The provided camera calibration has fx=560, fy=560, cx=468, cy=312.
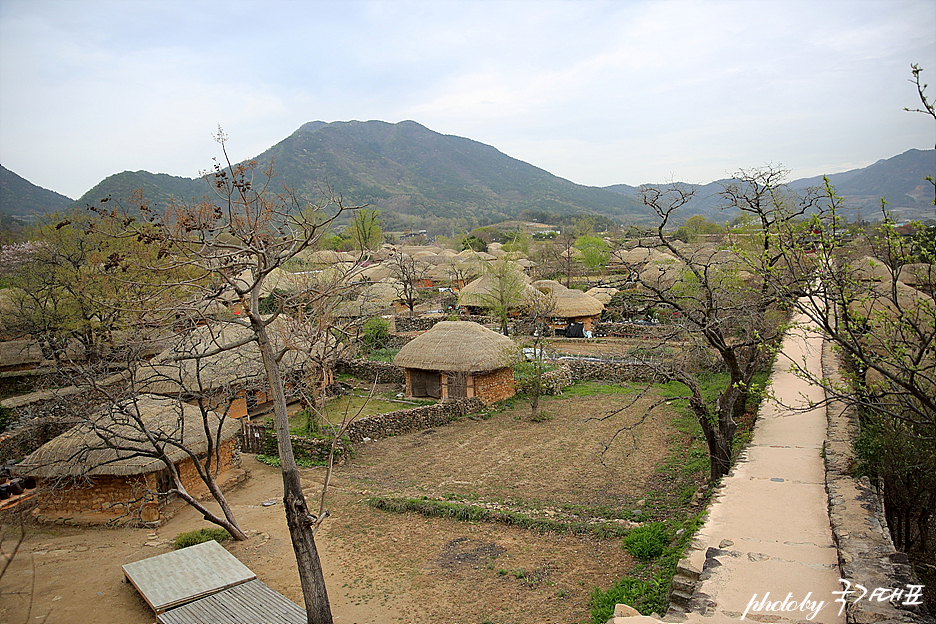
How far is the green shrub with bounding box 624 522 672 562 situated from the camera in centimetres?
779

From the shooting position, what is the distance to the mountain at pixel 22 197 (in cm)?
6575

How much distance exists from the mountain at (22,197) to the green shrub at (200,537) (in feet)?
227

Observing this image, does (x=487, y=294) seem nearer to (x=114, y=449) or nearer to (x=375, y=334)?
(x=375, y=334)

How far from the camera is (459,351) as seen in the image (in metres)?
17.3

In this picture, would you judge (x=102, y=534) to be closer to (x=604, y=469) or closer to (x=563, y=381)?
(x=604, y=469)

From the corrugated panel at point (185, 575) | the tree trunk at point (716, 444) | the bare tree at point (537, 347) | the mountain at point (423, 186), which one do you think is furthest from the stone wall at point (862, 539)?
the mountain at point (423, 186)

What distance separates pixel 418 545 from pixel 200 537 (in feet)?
11.7

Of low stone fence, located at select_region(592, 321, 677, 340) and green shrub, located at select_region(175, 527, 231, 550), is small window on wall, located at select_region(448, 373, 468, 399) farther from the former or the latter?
low stone fence, located at select_region(592, 321, 677, 340)

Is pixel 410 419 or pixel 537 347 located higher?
pixel 537 347

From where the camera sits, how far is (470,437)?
15.0 metres

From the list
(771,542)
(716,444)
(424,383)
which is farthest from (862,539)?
(424,383)

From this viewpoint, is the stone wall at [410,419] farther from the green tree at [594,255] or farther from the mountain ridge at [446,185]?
the mountain ridge at [446,185]

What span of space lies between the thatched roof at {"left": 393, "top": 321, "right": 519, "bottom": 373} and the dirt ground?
2.96 meters

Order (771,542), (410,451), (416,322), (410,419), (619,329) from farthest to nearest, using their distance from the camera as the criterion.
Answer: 1. (416,322)
2. (619,329)
3. (410,419)
4. (410,451)
5. (771,542)
